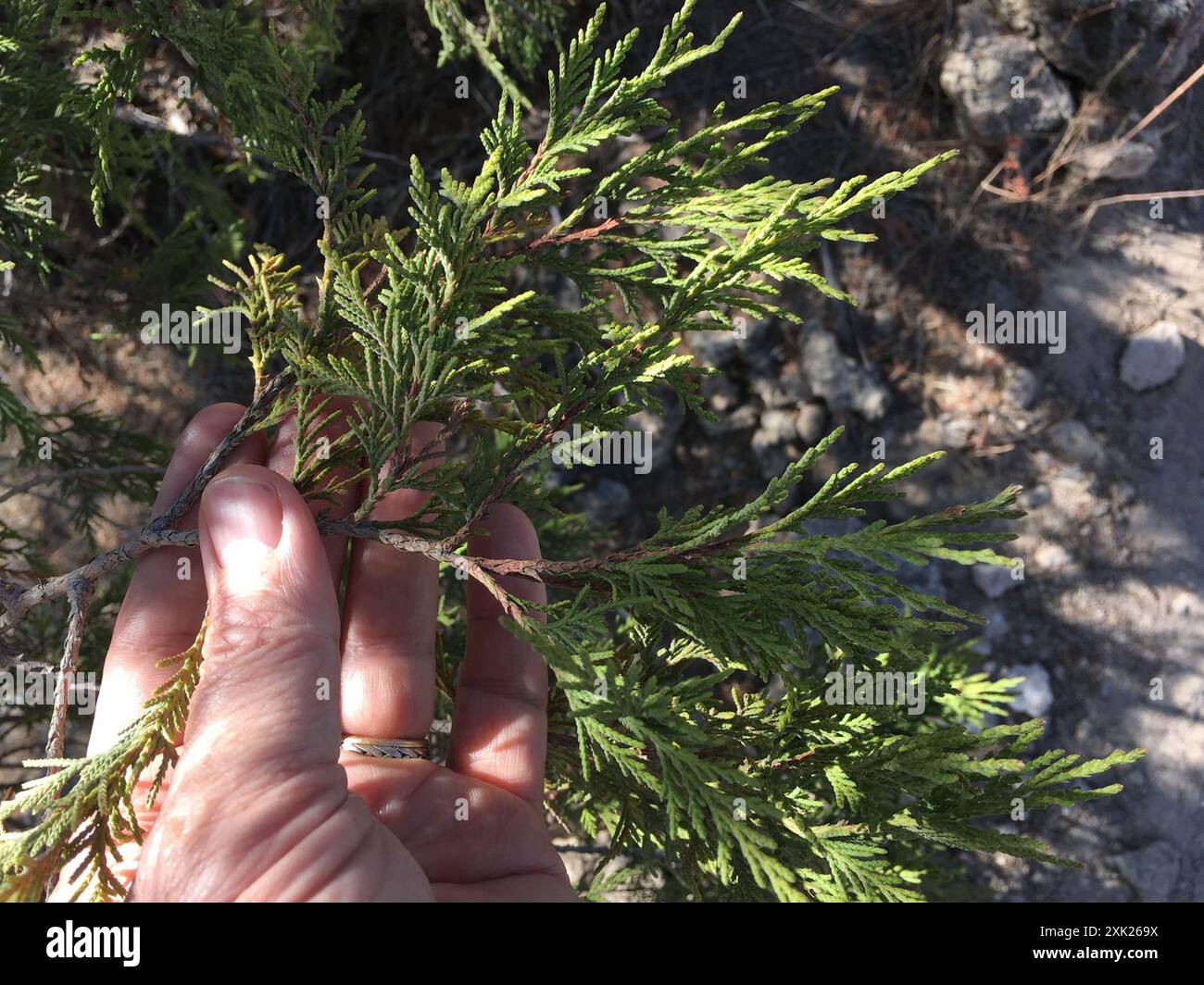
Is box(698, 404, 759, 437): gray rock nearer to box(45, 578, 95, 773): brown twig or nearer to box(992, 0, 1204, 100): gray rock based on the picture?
box(992, 0, 1204, 100): gray rock

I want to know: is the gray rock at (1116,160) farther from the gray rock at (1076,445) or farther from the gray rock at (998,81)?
the gray rock at (1076,445)

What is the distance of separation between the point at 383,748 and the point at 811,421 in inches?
165

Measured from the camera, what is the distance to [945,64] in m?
6.15

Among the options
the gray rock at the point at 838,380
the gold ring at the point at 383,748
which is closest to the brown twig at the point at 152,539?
the gold ring at the point at 383,748

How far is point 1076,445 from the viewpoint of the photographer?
6.04 metres

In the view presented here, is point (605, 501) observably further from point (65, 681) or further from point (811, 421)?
point (65, 681)

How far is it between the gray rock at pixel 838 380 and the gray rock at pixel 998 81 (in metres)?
1.97

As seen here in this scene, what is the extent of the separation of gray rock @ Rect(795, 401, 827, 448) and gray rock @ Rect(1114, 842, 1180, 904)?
11.6 feet

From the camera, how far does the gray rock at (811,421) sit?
239 inches

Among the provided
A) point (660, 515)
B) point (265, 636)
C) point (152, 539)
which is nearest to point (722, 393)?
point (660, 515)
